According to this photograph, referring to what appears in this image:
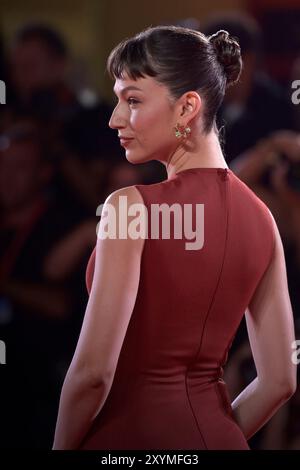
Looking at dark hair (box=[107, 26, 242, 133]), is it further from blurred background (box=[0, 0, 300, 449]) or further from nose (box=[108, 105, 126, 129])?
blurred background (box=[0, 0, 300, 449])

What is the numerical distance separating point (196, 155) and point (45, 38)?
1262mm

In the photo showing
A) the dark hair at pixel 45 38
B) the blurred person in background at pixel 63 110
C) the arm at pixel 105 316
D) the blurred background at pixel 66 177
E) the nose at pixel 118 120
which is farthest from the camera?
the dark hair at pixel 45 38

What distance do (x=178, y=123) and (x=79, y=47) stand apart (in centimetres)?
145

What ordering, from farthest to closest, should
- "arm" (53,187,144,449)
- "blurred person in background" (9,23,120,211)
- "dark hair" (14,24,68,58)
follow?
"dark hair" (14,24,68,58)
"blurred person in background" (9,23,120,211)
"arm" (53,187,144,449)

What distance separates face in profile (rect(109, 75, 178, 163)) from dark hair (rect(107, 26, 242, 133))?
0.04ft

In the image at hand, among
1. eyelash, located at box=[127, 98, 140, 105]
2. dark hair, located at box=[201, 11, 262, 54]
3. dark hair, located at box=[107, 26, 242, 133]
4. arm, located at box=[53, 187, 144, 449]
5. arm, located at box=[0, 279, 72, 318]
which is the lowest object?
arm, located at box=[0, 279, 72, 318]

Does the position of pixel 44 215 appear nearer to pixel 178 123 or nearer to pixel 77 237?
pixel 77 237

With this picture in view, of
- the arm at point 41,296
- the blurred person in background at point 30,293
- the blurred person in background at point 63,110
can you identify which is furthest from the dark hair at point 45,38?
the arm at point 41,296

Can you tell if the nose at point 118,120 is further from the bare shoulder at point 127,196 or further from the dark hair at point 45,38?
the dark hair at point 45,38

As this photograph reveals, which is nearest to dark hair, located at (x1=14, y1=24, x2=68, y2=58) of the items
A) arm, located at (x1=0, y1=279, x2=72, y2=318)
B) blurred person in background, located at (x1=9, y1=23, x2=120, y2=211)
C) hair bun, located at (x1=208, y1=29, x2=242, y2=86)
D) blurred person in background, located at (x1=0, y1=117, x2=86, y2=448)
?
blurred person in background, located at (x1=9, y1=23, x2=120, y2=211)

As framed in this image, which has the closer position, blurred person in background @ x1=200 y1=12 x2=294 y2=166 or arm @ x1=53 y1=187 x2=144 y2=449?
arm @ x1=53 y1=187 x2=144 y2=449

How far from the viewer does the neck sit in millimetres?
1036

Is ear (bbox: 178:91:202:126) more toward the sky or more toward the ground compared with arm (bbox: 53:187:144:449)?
more toward the sky

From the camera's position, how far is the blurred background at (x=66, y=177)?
188 cm
